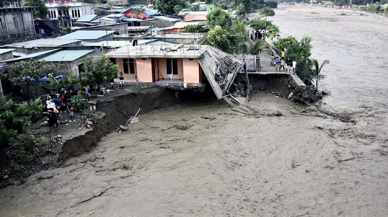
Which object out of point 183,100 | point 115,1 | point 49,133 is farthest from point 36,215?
point 115,1

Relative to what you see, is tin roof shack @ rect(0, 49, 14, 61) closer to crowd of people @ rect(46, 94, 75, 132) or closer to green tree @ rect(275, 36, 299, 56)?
crowd of people @ rect(46, 94, 75, 132)

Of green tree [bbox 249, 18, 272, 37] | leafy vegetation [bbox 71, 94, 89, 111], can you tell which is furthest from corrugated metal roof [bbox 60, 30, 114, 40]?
green tree [bbox 249, 18, 272, 37]

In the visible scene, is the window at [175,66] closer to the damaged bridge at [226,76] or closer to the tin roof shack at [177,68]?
the tin roof shack at [177,68]

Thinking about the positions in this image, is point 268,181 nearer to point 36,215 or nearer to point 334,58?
point 36,215

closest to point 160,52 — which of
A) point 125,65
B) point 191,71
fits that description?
point 191,71

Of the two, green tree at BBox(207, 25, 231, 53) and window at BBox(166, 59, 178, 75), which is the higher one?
green tree at BBox(207, 25, 231, 53)

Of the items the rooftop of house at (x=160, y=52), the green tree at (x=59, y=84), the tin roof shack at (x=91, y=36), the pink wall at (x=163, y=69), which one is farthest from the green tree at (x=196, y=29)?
the green tree at (x=59, y=84)

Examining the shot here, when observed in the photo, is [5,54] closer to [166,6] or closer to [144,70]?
[144,70]
